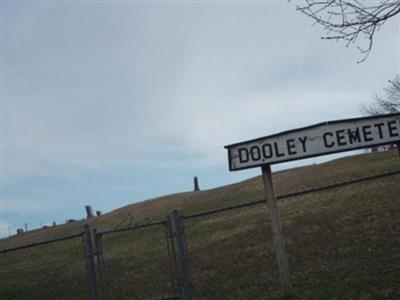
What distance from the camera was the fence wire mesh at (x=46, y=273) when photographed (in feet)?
42.9

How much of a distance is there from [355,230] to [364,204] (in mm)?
2285

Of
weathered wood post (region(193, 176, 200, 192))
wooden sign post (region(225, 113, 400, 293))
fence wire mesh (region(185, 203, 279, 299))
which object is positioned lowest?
fence wire mesh (region(185, 203, 279, 299))

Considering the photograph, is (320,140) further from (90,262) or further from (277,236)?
(90,262)

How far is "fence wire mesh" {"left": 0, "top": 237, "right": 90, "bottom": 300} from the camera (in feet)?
42.9

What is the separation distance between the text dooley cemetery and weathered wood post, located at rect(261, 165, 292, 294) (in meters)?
0.31

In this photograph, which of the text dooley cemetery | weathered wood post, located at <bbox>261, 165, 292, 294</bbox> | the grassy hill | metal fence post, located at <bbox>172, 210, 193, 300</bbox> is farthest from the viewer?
the grassy hill

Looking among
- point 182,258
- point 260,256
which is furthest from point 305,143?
point 260,256

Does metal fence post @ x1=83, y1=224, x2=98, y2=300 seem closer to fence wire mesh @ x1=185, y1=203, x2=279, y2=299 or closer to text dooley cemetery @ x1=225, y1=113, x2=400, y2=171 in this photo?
fence wire mesh @ x1=185, y1=203, x2=279, y2=299

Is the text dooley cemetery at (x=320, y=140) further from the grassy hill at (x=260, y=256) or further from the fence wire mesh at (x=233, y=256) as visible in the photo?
the fence wire mesh at (x=233, y=256)

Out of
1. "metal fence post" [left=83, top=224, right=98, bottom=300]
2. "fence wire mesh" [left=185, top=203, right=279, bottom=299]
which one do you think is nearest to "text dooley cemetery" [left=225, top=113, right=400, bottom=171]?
"fence wire mesh" [left=185, top=203, right=279, bottom=299]

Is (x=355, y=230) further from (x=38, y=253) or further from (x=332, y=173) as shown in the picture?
(x=38, y=253)

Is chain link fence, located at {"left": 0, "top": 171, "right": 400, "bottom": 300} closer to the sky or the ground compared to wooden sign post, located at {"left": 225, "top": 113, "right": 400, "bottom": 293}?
closer to the ground

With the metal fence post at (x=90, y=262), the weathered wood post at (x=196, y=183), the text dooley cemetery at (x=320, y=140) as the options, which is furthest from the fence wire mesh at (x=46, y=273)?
the weathered wood post at (x=196, y=183)

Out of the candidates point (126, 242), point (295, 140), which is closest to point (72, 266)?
point (126, 242)
